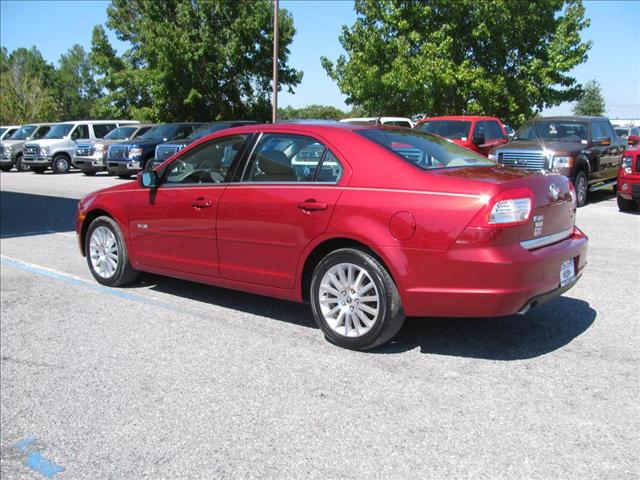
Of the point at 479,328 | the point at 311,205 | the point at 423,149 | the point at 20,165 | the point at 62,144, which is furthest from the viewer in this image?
the point at 20,165

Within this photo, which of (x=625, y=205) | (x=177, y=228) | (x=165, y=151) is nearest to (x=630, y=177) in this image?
(x=625, y=205)

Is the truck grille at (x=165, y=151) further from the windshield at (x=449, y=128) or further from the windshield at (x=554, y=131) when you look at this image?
the windshield at (x=554, y=131)

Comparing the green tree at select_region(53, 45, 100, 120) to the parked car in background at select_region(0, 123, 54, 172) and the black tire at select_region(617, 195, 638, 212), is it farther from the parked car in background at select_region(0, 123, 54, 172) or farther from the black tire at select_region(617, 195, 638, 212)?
the black tire at select_region(617, 195, 638, 212)

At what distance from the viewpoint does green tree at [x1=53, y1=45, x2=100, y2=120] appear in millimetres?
119000

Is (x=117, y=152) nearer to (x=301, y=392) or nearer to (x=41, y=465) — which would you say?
(x=301, y=392)

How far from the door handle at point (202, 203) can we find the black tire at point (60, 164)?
70.9ft

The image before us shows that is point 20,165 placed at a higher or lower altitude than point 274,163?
lower

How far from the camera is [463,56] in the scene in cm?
2784

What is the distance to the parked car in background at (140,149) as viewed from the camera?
773 inches

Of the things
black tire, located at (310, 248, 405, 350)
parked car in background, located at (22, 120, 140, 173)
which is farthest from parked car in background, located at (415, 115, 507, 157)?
parked car in background, located at (22, 120, 140, 173)

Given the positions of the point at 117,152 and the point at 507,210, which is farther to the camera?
the point at 117,152

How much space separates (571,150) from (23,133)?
80.2 feet

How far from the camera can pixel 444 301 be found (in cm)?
411

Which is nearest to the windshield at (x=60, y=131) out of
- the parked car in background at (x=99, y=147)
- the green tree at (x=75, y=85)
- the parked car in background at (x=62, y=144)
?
the parked car in background at (x=62, y=144)
